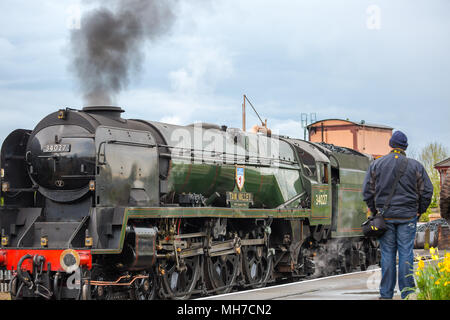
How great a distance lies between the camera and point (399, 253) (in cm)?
859

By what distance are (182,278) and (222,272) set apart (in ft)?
5.39

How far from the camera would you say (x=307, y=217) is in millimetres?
17672

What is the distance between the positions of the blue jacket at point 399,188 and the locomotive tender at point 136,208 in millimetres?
4322

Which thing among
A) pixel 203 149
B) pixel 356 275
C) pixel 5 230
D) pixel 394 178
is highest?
pixel 203 149

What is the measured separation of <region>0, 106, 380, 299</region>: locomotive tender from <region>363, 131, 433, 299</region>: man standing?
171 inches

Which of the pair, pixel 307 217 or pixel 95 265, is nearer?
pixel 95 265

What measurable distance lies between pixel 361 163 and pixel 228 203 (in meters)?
8.32

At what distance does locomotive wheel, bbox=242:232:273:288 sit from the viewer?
15312 millimetres

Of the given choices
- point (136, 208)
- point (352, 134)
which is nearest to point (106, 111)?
point (136, 208)

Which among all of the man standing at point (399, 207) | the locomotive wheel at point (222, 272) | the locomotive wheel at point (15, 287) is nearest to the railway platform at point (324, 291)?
the man standing at point (399, 207)

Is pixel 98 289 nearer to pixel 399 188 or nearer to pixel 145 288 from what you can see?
pixel 145 288

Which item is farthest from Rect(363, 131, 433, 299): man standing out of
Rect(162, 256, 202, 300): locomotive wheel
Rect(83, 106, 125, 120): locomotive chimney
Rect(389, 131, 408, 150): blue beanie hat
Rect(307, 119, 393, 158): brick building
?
Rect(307, 119, 393, 158): brick building

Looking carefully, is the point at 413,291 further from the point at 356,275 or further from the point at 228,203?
the point at 228,203
